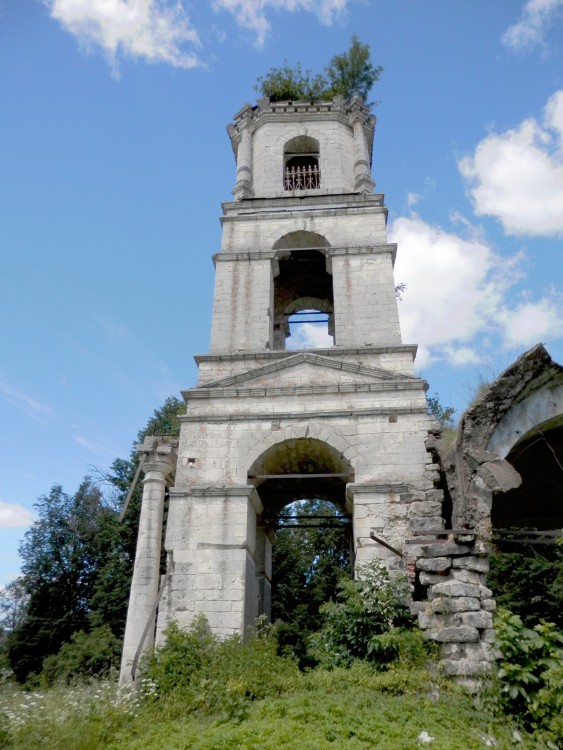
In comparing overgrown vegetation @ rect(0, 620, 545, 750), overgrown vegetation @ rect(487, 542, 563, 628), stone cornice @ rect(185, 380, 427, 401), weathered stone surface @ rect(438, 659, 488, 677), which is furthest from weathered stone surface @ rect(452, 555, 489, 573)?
stone cornice @ rect(185, 380, 427, 401)

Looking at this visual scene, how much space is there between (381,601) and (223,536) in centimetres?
279

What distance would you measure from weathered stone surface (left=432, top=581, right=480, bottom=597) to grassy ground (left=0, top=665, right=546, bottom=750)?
957 mm

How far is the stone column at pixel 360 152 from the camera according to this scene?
15.1 m

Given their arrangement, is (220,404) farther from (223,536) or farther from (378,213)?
(378,213)

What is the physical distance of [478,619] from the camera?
6938 millimetres

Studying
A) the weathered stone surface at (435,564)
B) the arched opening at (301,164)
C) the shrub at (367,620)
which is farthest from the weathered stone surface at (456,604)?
the arched opening at (301,164)

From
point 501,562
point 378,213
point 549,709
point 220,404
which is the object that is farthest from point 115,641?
point 549,709

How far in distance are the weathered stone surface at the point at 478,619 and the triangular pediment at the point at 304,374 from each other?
16.3 ft

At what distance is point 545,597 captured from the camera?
35.1 feet

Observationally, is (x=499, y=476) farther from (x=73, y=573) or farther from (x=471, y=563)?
(x=73, y=573)

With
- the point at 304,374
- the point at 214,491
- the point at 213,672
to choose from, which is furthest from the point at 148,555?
the point at 304,374

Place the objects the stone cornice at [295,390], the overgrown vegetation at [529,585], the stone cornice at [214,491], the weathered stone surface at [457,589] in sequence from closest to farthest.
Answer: the weathered stone surface at [457,589]
the stone cornice at [214,491]
the overgrown vegetation at [529,585]
the stone cornice at [295,390]

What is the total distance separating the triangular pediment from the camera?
37.0 ft

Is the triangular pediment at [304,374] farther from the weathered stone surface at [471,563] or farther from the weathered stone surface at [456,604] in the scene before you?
the weathered stone surface at [456,604]
